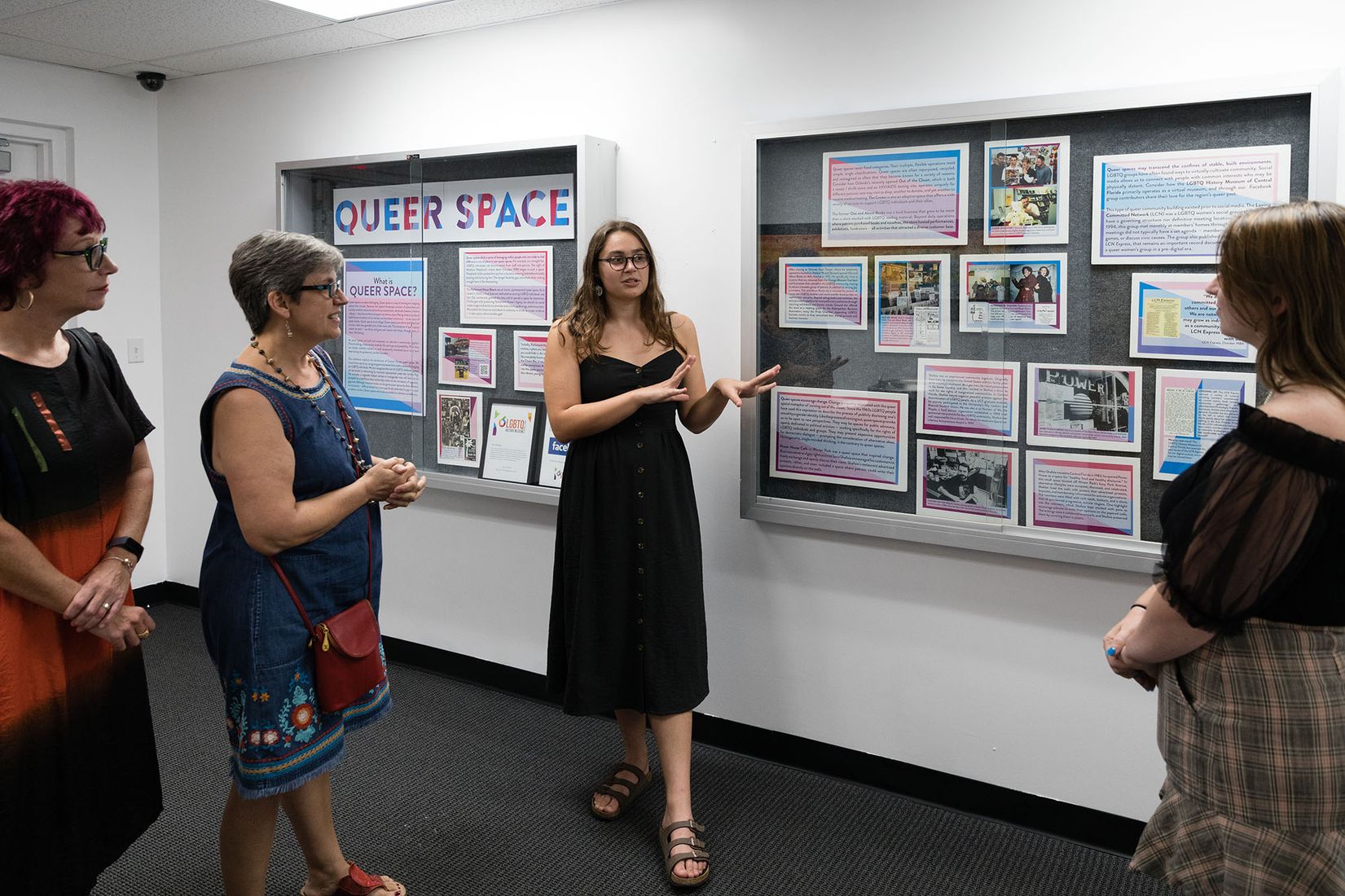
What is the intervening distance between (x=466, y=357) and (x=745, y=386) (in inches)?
51.4

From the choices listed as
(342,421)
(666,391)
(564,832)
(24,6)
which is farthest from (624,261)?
(24,6)

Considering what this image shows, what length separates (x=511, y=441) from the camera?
3.47 m

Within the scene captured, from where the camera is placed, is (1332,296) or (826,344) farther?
(826,344)

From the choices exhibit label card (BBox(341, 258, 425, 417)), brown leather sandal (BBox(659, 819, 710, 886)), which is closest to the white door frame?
exhibit label card (BBox(341, 258, 425, 417))

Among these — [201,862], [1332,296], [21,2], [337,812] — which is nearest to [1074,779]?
[1332,296]

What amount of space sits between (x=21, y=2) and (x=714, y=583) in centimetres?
287

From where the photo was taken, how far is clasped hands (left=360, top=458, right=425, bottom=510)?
1901 mm

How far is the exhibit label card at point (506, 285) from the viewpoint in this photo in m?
3.36

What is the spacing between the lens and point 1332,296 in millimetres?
1314

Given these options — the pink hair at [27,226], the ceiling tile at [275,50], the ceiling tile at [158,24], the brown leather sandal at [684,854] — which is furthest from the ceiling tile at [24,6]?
the brown leather sandal at [684,854]

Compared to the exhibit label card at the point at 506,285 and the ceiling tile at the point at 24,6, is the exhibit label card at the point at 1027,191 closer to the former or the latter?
the exhibit label card at the point at 506,285

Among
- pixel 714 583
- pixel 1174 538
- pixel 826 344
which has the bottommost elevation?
pixel 714 583

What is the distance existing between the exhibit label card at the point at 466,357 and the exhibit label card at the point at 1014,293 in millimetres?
1643

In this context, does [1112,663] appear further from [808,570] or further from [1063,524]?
[808,570]
